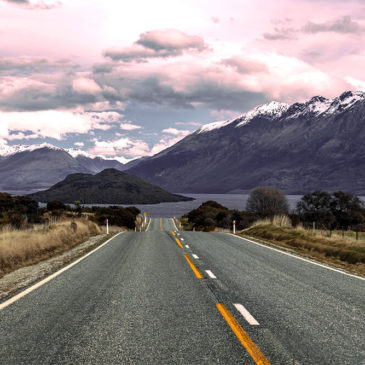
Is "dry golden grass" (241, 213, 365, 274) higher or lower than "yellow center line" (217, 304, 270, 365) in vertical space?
lower

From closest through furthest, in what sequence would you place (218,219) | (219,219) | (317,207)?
(219,219)
(218,219)
(317,207)

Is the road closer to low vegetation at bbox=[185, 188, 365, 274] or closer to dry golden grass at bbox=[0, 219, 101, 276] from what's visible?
dry golden grass at bbox=[0, 219, 101, 276]

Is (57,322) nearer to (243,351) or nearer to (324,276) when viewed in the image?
(243,351)

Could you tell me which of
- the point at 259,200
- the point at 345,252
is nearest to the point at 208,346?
the point at 345,252

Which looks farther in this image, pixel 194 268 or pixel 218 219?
pixel 218 219

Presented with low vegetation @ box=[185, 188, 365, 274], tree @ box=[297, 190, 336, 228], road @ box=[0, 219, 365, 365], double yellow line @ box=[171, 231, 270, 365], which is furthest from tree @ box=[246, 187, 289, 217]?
double yellow line @ box=[171, 231, 270, 365]

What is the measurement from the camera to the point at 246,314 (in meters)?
6.23

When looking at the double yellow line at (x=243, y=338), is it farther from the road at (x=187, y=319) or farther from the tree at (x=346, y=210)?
the tree at (x=346, y=210)

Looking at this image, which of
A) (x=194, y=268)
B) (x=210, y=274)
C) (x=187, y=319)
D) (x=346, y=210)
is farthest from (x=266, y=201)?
(x=187, y=319)

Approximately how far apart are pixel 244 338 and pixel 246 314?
3.75 ft

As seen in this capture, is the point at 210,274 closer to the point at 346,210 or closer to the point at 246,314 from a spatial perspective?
the point at 246,314

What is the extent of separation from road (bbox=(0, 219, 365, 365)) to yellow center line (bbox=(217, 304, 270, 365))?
1cm

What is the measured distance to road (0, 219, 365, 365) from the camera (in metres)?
4.57

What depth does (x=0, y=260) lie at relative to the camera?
12.2 m
